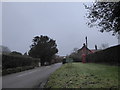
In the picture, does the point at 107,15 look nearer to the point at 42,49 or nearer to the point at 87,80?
the point at 87,80

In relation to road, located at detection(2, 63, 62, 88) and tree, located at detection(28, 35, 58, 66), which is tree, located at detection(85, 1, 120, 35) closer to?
road, located at detection(2, 63, 62, 88)

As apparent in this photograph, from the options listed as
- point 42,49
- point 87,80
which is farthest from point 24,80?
point 42,49

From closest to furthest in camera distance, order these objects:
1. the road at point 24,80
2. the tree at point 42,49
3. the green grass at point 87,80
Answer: the green grass at point 87,80 < the road at point 24,80 < the tree at point 42,49

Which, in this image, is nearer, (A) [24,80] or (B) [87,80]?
(B) [87,80]

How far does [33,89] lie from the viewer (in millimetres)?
12547

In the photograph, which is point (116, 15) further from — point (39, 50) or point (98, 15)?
point (39, 50)

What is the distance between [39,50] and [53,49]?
359 inches

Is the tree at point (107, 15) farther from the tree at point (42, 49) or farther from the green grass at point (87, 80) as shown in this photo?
the tree at point (42, 49)

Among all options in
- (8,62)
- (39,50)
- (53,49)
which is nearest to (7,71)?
(8,62)

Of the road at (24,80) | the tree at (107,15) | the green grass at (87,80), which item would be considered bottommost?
the road at (24,80)

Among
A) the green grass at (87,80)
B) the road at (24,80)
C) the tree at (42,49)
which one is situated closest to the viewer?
the green grass at (87,80)

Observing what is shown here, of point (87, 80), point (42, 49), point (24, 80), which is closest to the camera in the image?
point (87, 80)

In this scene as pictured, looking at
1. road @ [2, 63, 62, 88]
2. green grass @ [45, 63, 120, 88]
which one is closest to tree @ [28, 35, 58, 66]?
road @ [2, 63, 62, 88]

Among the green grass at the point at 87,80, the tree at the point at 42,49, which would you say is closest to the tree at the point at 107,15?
the green grass at the point at 87,80
